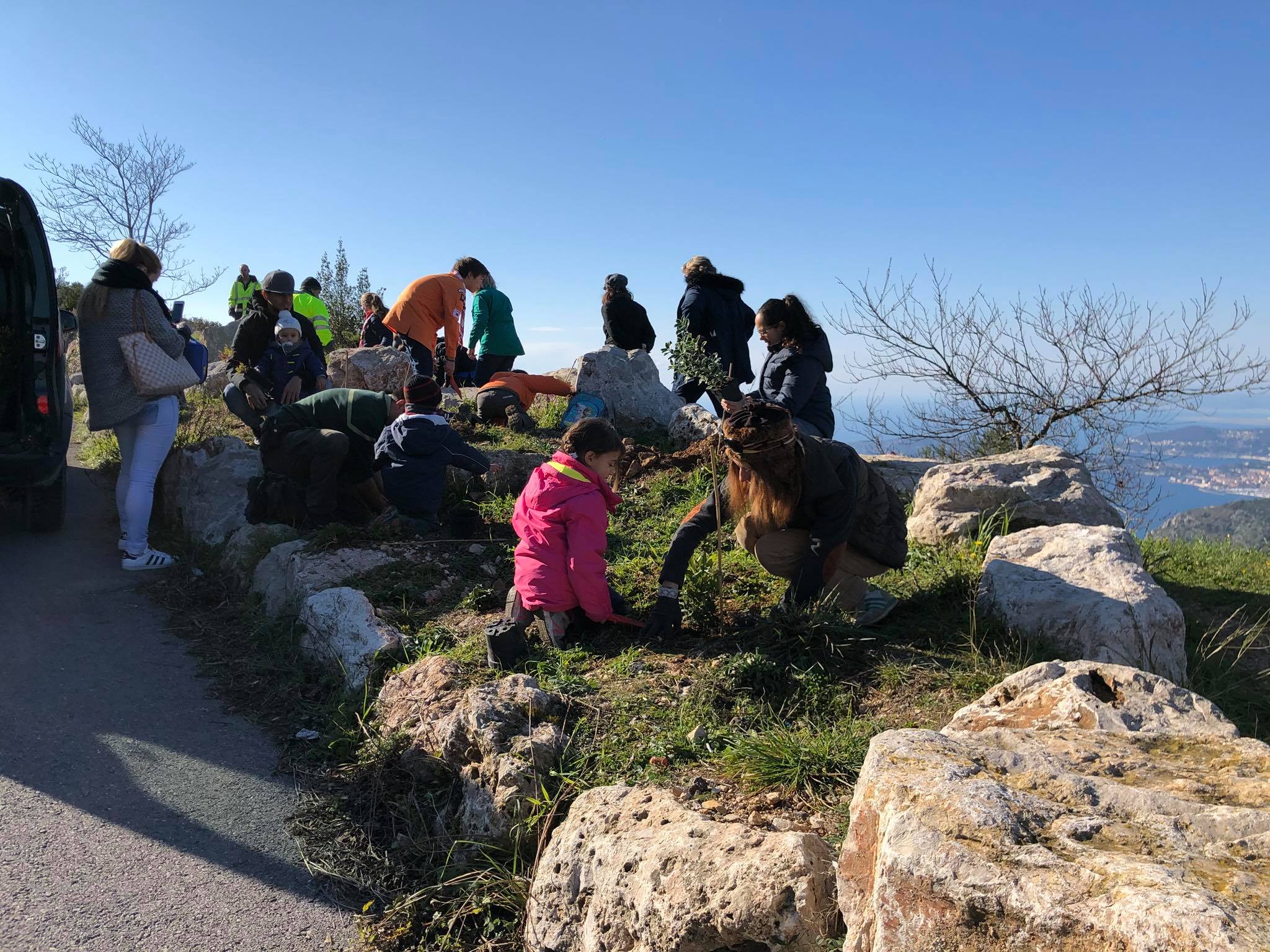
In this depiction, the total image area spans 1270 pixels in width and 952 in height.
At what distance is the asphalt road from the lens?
2.88 m

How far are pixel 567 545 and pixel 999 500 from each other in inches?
120

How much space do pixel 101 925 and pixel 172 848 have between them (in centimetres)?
43

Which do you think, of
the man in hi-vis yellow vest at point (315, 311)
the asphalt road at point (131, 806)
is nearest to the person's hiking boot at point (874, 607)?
the asphalt road at point (131, 806)

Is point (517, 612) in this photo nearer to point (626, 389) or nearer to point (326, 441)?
point (326, 441)

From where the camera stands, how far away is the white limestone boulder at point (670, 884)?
228cm

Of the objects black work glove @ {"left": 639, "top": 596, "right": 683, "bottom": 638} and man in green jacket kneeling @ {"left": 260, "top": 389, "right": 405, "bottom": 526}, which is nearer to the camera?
black work glove @ {"left": 639, "top": 596, "right": 683, "bottom": 638}

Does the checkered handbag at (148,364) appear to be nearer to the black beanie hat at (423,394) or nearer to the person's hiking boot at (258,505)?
the person's hiking boot at (258,505)

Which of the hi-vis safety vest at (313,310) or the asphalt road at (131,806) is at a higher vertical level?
the hi-vis safety vest at (313,310)

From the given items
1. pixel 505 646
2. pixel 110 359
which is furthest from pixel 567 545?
pixel 110 359

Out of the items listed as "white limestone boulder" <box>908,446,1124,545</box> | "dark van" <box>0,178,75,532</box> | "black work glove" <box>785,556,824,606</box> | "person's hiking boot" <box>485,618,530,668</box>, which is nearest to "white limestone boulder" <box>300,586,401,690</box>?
"person's hiking boot" <box>485,618,530,668</box>

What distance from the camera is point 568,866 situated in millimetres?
2805

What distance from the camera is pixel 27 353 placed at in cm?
590

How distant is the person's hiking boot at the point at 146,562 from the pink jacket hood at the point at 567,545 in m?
3.31

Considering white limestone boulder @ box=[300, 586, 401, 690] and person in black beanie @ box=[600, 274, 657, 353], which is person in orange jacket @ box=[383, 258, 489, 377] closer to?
person in black beanie @ box=[600, 274, 657, 353]
